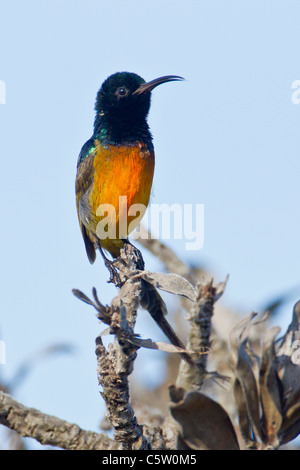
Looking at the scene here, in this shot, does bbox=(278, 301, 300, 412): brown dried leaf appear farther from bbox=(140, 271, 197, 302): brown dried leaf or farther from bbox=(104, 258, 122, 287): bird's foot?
bbox=(104, 258, 122, 287): bird's foot

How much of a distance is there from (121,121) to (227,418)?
3731mm

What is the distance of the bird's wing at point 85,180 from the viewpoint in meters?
6.02

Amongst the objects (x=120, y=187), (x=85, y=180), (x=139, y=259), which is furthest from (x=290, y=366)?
(x=85, y=180)

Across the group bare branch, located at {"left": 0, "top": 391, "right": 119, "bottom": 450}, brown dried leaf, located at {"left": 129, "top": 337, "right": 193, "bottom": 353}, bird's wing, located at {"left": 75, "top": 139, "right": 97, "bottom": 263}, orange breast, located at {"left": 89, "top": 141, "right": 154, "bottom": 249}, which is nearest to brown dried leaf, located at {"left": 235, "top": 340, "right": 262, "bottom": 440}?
brown dried leaf, located at {"left": 129, "top": 337, "right": 193, "bottom": 353}

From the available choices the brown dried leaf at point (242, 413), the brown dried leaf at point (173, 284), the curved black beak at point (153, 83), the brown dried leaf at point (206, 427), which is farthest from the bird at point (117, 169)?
the brown dried leaf at point (206, 427)

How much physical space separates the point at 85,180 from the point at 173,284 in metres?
2.67

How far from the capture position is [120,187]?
576cm

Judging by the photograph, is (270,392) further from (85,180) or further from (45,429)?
(85,180)

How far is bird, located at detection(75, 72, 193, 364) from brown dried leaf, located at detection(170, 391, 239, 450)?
2216mm

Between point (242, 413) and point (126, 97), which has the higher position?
point (126, 97)

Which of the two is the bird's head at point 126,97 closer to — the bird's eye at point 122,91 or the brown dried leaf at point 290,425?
the bird's eye at point 122,91

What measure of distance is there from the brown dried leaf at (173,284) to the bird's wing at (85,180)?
2357 mm
